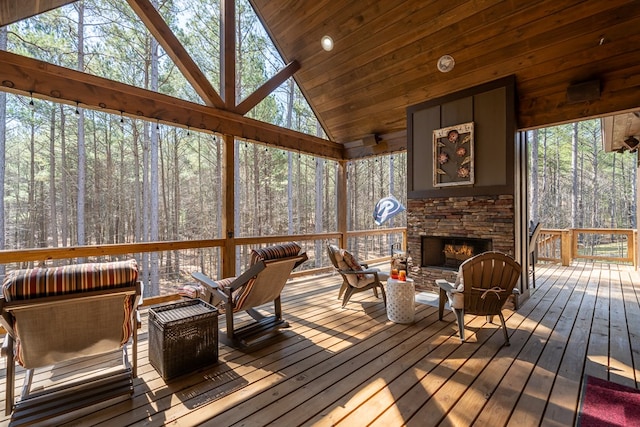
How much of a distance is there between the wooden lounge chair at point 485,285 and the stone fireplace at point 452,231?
1384 mm

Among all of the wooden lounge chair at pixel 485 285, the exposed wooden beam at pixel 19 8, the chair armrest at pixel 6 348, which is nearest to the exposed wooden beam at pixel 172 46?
the exposed wooden beam at pixel 19 8

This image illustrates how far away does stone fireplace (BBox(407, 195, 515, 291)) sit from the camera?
426 centimetres

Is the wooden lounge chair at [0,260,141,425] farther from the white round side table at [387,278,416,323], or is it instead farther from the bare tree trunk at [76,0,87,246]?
the bare tree trunk at [76,0,87,246]

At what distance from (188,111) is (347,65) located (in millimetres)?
2941

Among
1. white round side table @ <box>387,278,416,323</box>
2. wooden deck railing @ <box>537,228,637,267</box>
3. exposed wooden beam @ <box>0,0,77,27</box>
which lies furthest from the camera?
wooden deck railing @ <box>537,228,637,267</box>

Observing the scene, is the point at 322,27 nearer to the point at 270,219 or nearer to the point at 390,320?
the point at 390,320

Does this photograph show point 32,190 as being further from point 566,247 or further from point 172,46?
point 566,247

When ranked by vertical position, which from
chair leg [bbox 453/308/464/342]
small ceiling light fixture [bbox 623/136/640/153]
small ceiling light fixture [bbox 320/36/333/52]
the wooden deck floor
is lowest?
the wooden deck floor

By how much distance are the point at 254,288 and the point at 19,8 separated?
3.70m

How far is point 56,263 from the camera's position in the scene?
6.99 meters

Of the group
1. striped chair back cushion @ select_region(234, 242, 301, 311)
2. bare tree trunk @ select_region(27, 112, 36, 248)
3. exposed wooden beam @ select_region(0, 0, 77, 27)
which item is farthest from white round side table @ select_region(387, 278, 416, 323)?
bare tree trunk @ select_region(27, 112, 36, 248)

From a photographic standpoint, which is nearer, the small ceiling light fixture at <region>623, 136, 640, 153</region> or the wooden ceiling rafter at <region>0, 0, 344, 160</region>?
the wooden ceiling rafter at <region>0, 0, 344, 160</region>

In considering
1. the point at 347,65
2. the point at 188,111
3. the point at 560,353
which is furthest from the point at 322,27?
the point at 560,353

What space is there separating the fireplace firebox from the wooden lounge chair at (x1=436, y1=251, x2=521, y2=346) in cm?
169
